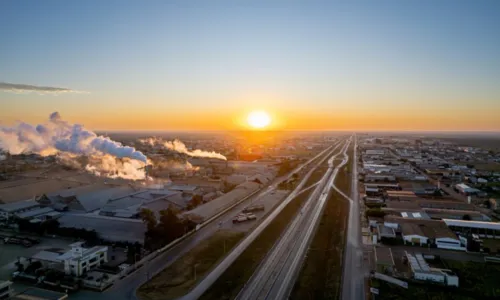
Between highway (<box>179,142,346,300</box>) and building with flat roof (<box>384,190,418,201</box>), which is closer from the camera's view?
highway (<box>179,142,346,300</box>)

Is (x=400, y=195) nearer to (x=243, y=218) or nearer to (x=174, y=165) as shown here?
(x=243, y=218)

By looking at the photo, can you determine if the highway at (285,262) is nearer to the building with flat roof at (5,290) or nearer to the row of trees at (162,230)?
the row of trees at (162,230)

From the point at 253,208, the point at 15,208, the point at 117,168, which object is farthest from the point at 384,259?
the point at 117,168

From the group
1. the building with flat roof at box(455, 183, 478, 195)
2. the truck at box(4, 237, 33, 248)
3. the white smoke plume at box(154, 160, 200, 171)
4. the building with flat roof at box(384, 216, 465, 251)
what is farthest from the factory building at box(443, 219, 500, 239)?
the white smoke plume at box(154, 160, 200, 171)

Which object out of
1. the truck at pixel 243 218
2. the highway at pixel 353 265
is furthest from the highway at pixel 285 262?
the truck at pixel 243 218

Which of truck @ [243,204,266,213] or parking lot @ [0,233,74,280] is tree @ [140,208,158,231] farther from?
truck @ [243,204,266,213]

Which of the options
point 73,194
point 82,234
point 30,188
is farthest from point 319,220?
point 30,188

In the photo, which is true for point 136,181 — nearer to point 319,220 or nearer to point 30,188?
point 30,188

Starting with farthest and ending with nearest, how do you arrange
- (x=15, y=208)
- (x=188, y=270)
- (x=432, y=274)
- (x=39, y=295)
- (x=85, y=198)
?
(x=85, y=198) < (x=15, y=208) < (x=188, y=270) < (x=432, y=274) < (x=39, y=295)
